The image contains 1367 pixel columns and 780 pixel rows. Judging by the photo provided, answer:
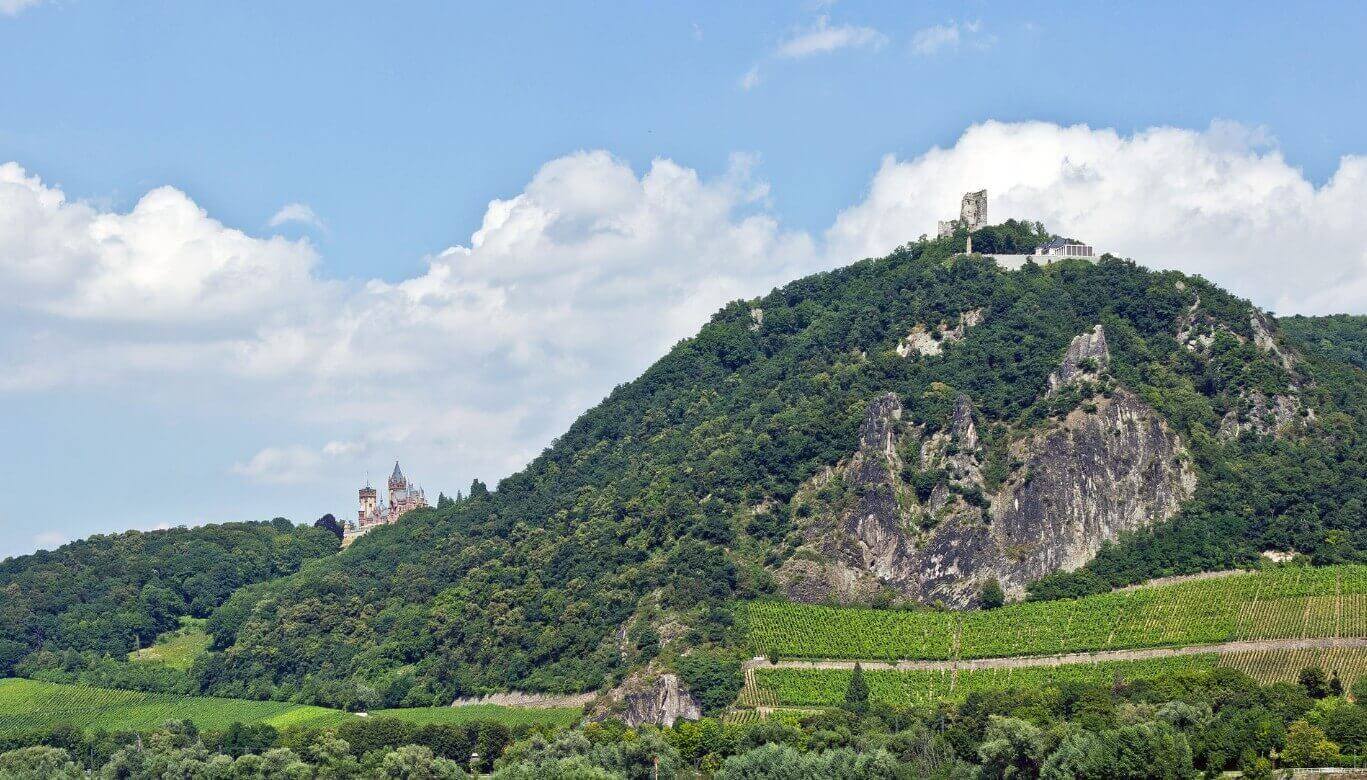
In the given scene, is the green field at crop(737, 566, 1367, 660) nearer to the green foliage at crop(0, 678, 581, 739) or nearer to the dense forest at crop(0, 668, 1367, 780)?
the dense forest at crop(0, 668, 1367, 780)

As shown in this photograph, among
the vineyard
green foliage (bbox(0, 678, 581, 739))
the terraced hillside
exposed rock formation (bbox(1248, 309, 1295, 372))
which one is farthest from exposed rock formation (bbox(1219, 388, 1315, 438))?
green foliage (bbox(0, 678, 581, 739))

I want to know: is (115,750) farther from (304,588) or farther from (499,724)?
(304,588)

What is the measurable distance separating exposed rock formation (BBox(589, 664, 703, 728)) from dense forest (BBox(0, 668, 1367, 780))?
5.06 m

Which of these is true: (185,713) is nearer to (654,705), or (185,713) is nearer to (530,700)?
(530,700)

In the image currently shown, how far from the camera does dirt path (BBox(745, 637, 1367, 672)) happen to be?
123938mm

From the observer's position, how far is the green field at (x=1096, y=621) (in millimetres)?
127875

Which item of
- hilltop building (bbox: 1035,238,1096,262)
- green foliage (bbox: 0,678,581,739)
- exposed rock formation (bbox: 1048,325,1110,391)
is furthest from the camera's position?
hilltop building (bbox: 1035,238,1096,262)

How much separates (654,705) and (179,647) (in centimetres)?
6932

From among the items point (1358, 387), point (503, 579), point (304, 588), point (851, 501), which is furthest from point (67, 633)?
point (1358, 387)

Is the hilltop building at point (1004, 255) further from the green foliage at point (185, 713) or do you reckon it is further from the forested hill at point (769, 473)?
the green foliage at point (185, 713)

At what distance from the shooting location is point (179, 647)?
187500 mm

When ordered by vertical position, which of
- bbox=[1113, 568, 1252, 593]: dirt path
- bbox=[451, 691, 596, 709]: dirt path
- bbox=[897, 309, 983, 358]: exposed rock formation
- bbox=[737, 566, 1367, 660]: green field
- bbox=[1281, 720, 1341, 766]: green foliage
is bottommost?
bbox=[1281, 720, 1341, 766]: green foliage

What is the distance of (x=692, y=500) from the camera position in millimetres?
156375

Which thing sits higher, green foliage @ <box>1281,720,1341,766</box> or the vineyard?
the vineyard
